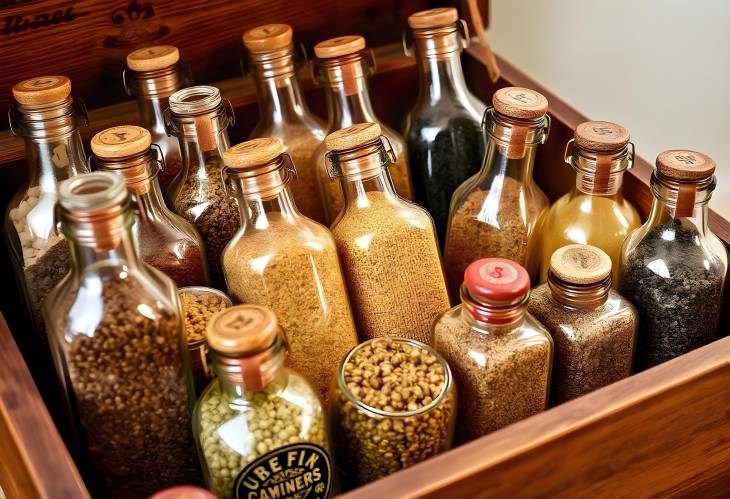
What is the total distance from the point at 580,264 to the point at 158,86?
1.63ft

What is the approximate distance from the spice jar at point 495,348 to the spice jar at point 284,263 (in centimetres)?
11

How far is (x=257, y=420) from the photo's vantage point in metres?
0.66

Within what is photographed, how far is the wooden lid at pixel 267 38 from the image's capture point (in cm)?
93

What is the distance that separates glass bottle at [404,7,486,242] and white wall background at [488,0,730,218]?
1.24 feet

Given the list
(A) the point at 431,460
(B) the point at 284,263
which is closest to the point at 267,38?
(B) the point at 284,263

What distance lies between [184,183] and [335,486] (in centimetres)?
37

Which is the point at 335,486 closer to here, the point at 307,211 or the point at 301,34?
the point at 307,211

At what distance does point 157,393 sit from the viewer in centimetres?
69

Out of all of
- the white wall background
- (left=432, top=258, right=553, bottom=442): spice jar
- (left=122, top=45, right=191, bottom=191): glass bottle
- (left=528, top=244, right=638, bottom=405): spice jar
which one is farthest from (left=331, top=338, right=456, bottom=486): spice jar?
the white wall background

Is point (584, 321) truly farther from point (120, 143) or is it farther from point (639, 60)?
point (639, 60)

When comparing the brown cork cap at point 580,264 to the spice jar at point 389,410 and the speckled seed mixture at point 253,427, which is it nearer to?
the spice jar at point 389,410

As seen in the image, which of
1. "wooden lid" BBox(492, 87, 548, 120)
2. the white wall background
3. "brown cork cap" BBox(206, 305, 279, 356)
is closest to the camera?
"brown cork cap" BBox(206, 305, 279, 356)

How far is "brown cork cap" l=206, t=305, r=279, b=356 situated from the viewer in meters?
0.62

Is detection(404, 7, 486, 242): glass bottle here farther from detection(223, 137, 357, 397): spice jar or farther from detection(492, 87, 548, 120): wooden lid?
detection(223, 137, 357, 397): spice jar
